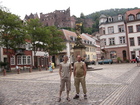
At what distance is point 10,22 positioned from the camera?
30.7 metres

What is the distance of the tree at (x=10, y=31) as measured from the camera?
100ft

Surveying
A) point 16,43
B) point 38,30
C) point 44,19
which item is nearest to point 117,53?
point 38,30

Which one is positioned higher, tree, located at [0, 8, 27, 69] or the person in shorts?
Result: tree, located at [0, 8, 27, 69]

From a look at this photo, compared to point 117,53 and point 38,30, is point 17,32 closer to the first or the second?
point 38,30

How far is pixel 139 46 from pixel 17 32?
3137cm

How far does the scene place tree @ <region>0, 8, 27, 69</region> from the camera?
1204 inches

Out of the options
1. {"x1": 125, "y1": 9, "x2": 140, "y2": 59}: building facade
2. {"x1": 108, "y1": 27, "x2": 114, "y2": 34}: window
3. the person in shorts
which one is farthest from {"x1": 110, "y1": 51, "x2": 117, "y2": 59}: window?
the person in shorts

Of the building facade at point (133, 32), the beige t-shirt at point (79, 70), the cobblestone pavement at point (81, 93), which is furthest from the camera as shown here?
the building facade at point (133, 32)

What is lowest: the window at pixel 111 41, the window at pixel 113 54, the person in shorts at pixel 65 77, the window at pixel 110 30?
the person in shorts at pixel 65 77

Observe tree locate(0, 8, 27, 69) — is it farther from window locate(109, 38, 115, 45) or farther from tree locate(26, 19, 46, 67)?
window locate(109, 38, 115, 45)

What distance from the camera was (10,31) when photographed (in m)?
31.0

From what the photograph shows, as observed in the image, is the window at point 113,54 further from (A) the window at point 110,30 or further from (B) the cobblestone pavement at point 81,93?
(B) the cobblestone pavement at point 81,93

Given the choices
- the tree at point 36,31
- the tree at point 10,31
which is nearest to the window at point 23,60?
the tree at point 36,31

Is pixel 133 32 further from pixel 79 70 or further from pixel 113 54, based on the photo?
pixel 79 70
